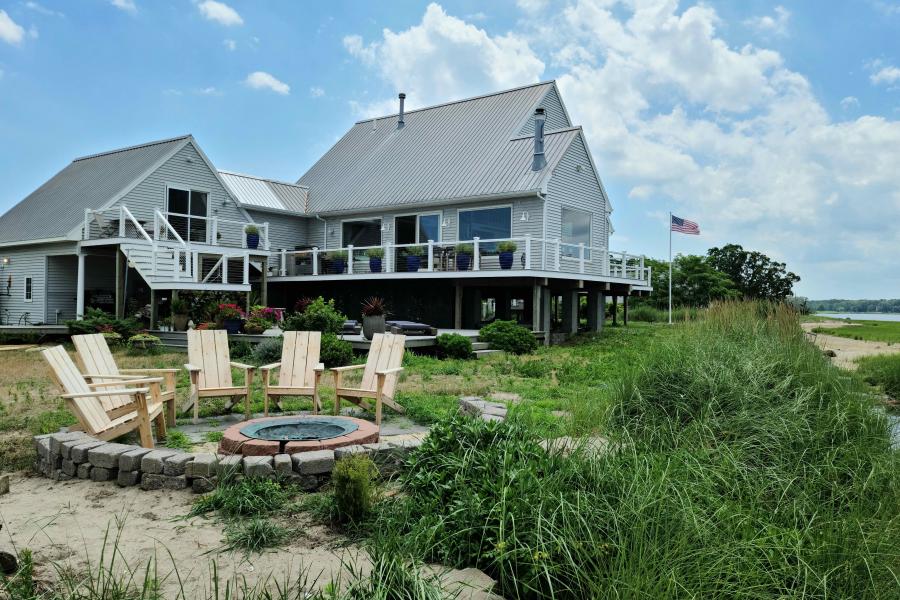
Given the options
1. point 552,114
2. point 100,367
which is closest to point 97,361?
point 100,367

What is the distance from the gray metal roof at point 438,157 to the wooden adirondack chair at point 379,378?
1173cm

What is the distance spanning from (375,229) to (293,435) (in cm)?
1774

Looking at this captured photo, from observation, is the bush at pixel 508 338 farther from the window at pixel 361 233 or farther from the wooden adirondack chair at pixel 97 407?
the wooden adirondack chair at pixel 97 407

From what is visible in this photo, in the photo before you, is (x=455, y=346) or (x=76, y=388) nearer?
(x=76, y=388)

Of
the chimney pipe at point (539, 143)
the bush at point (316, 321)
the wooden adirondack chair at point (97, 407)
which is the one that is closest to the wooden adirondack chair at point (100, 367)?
the wooden adirondack chair at point (97, 407)

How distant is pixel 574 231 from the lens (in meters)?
20.4

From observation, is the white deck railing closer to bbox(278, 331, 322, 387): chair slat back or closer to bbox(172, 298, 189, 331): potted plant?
bbox(172, 298, 189, 331): potted plant

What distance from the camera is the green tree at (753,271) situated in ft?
164

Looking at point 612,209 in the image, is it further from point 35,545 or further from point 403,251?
point 35,545

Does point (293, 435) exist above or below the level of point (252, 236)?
below

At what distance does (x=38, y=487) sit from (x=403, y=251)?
1627 cm

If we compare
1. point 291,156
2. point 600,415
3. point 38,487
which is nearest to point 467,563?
point 600,415

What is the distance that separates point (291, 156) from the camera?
2945cm

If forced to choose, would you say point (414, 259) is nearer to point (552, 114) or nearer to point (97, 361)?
point (552, 114)
